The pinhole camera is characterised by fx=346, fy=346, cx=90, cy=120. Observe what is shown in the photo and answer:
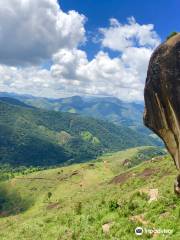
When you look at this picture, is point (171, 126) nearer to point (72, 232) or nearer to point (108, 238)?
point (108, 238)

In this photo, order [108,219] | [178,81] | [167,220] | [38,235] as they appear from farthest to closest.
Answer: [38,235] → [108,219] → [178,81] → [167,220]

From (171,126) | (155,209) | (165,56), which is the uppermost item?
(165,56)

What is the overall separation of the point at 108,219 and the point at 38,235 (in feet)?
32.3

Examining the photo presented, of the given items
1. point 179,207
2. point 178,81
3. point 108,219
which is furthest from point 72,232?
point 178,81

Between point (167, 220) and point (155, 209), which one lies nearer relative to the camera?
point (167, 220)

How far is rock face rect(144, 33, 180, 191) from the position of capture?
3347 cm

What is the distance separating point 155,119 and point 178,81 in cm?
714

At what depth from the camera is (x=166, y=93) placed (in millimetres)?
34938

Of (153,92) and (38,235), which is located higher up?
(153,92)

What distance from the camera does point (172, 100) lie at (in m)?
34.4

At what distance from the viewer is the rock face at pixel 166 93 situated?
110 ft

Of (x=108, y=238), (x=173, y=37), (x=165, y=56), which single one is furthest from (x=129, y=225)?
(x=173, y=37)

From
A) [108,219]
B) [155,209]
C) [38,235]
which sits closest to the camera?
[155,209]

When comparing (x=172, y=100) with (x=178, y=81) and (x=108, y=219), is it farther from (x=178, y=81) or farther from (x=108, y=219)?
(x=108, y=219)
